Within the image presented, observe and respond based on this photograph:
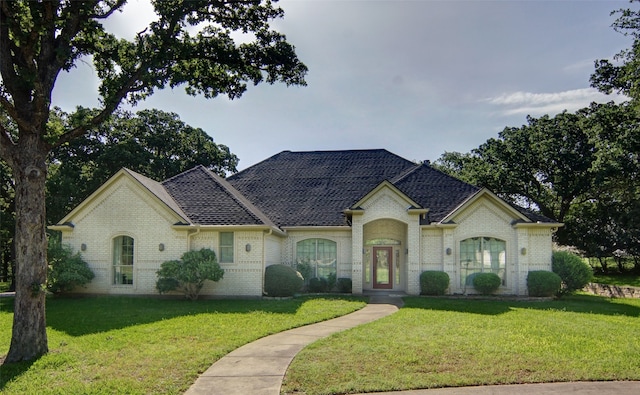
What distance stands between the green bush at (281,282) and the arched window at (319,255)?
3231 millimetres

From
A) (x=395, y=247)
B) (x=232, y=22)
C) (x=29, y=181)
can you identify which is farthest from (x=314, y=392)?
(x=395, y=247)

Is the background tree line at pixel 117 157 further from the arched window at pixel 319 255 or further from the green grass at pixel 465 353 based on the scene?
the green grass at pixel 465 353

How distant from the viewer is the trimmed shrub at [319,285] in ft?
69.8

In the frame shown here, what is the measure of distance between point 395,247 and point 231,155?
66.7 ft

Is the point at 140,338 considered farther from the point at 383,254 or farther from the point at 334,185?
the point at 334,185

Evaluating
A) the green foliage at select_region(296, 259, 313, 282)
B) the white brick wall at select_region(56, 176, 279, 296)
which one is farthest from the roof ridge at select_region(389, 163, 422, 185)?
the white brick wall at select_region(56, 176, 279, 296)

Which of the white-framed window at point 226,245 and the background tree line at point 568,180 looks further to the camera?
the background tree line at point 568,180

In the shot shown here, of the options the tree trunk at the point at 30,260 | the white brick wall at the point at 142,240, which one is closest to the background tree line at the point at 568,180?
the white brick wall at the point at 142,240

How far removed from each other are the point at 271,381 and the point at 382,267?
629 inches

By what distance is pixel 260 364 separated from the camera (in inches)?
322

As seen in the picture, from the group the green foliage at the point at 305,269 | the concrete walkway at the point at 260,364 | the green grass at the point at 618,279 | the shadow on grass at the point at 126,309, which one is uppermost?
the green foliage at the point at 305,269

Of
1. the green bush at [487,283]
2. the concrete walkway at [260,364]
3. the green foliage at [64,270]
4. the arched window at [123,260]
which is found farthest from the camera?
the green bush at [487,283]

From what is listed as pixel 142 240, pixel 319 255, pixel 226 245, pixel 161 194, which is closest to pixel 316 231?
pixel 319 255

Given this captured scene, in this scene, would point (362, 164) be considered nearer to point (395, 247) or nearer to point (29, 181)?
point (395, 247)
